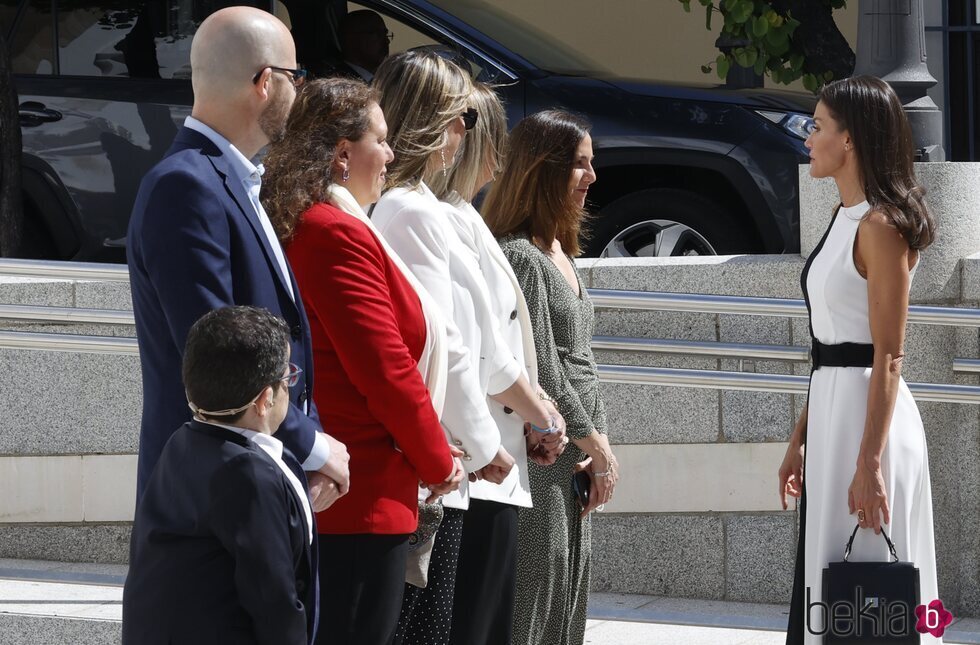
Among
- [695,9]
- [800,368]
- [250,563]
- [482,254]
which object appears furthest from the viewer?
[695,9]

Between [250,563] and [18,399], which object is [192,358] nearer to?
[250,563]

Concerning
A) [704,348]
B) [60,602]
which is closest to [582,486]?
[704,348]

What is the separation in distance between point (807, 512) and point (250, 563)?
1.78 meters

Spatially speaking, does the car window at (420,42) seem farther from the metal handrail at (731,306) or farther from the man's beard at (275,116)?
the man's beard at (275,116)

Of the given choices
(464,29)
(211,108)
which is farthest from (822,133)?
(464,29)

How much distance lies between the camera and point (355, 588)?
307 centimetres

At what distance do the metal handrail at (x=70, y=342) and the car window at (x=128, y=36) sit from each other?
2.60m

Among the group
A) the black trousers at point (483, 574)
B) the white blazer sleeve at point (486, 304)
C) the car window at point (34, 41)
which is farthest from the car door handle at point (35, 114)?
the black trousers at point (483, 574)

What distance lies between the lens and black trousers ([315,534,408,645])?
121 inches

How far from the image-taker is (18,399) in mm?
5262

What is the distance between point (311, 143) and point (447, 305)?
0.53 m

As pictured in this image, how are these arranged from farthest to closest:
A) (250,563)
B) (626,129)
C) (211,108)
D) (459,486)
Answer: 1. (626,129)
2. (459,486)
3. (211,108)
4. (250,563)

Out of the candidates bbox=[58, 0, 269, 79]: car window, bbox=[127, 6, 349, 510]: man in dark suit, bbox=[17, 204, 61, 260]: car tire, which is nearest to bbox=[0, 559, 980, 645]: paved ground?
bbox=[127, 6, 349, 510]: man in dark suit

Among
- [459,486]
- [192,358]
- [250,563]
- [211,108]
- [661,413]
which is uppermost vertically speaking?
[211,108]
